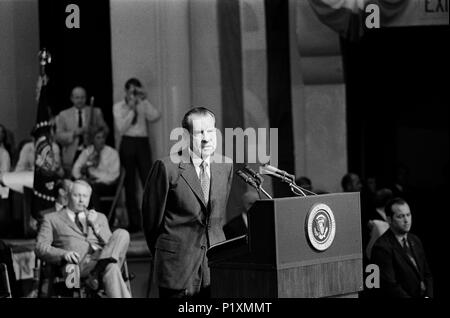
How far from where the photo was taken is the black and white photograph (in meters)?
8.13

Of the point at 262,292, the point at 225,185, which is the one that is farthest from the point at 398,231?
the point at 262,292

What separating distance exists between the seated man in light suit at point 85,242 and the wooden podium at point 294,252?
7.96ft

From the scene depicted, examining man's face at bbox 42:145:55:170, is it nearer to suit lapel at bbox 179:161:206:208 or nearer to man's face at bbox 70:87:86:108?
man's face at bbox 70:87:86:108

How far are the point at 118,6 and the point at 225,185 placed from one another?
4027 millimetres

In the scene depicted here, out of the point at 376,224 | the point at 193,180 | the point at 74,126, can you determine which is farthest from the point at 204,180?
the point at 74,126

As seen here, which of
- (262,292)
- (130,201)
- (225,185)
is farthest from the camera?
(130,201)

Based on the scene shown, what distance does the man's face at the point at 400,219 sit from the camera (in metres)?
6.68

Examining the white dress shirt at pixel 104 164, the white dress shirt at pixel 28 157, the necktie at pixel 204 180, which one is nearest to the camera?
the necktie at pixel 204 180

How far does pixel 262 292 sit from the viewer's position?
446 centimetres

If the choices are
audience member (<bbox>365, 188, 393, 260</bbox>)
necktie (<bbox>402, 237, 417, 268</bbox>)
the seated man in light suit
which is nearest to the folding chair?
the seated man in light suit

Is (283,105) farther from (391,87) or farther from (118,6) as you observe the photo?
(118,6)

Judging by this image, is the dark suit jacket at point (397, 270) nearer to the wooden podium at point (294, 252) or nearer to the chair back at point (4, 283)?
the wooden podium at point (294, 252)

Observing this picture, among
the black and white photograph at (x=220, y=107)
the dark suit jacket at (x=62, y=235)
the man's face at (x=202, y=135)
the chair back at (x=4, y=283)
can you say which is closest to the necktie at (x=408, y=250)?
the black and white photograph at (x=220, y=107)

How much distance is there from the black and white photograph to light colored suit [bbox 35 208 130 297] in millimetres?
15
